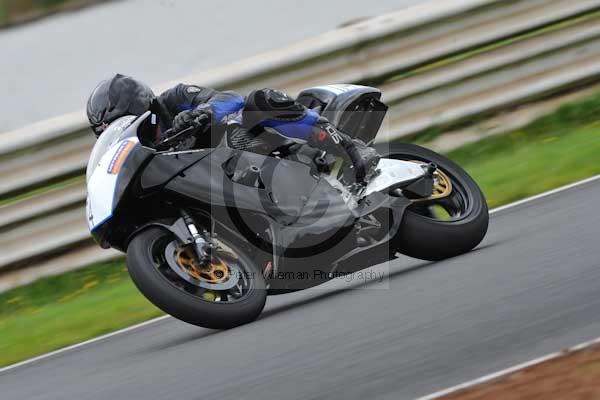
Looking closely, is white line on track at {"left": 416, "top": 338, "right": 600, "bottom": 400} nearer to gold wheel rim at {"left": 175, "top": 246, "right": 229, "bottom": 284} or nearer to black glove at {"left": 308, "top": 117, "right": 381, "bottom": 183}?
gold wheel rim at {"left": 175, "top": 246, "right": 229, "bottom": 284}

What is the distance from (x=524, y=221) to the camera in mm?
6598

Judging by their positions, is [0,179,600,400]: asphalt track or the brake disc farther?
the brake disc

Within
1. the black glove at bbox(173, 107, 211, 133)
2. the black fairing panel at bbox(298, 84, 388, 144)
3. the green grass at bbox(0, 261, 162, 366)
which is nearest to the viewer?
the black glove at bbox(173, 107, 211, 133)

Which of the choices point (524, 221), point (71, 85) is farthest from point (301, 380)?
point (71, 85)

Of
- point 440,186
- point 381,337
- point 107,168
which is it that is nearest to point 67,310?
point 107,168

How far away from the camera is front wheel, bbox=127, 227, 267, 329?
16.1 ft

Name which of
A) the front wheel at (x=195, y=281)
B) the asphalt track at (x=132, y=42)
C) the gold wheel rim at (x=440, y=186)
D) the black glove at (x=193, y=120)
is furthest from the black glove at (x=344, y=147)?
the asphalt track at (x=132, y=42)

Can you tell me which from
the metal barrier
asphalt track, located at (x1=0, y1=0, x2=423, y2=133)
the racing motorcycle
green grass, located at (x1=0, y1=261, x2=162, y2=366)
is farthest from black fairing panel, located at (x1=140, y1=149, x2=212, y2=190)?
asphalt track, located at (x1=0, y1=0, x2=423, y2=133)

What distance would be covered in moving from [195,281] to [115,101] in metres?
1.08

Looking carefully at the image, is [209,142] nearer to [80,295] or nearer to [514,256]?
[514,256]

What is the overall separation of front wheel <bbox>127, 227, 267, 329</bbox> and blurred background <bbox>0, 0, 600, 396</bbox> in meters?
2.89

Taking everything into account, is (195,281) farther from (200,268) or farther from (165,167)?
(165,167)

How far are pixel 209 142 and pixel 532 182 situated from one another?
310 centimetres

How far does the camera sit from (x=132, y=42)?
28.7 feet
